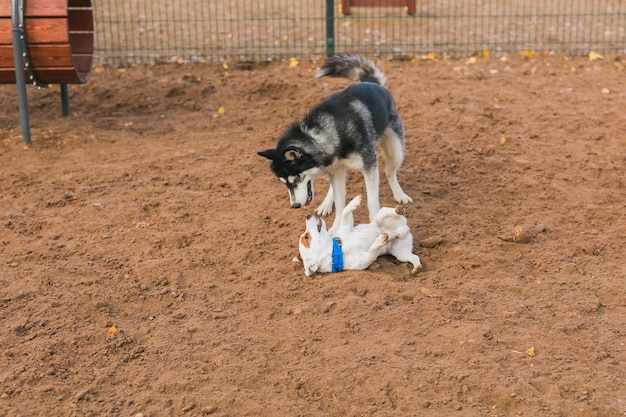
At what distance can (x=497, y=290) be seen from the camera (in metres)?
5.18

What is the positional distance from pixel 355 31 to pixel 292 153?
6.82 metres

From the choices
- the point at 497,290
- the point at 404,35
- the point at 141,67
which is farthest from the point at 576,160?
the point at 141,67

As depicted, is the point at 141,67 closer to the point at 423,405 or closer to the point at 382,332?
the point at 382,332

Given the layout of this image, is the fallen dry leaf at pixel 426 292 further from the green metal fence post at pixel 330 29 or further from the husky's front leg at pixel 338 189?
the green metal fence post at pixel 330 29

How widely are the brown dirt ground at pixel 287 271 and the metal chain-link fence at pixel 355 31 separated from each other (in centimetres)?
176

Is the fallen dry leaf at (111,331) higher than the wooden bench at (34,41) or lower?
lower

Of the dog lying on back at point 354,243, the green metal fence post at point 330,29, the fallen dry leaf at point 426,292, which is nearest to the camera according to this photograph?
the fallen dry leaf at point 426,292

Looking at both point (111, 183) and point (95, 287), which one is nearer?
point (95, 287)

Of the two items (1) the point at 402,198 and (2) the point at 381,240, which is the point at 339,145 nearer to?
(2) the point at 381,240

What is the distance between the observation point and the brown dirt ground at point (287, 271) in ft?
13.6

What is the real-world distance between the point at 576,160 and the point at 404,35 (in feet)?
16.3

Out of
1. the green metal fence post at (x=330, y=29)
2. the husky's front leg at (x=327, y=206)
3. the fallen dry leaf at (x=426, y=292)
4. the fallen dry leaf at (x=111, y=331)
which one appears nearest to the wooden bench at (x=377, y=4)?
the green metal fence post at (x=330, y=29)

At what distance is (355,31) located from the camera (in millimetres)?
11891

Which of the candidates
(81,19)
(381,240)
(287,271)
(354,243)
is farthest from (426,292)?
(81,19)
